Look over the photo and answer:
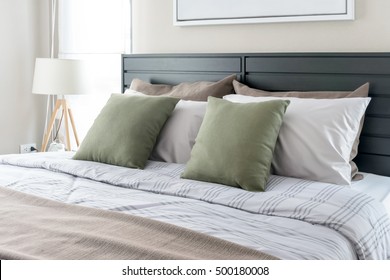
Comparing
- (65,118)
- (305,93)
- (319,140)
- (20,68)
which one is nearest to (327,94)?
(305,93)

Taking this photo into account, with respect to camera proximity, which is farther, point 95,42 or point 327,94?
point 95,42

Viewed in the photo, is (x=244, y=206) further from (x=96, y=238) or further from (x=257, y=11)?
(x=257, y=11)

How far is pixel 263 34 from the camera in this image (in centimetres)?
324

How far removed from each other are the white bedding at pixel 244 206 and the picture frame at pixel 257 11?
37.6 inches

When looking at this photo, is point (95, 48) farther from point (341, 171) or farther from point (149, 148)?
point (341, 171)

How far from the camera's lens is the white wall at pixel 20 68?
13.3 feet

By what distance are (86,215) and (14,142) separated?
7.80ft

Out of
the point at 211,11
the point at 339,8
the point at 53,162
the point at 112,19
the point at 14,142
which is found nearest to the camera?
the point at 53,162

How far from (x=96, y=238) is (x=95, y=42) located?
2.48m

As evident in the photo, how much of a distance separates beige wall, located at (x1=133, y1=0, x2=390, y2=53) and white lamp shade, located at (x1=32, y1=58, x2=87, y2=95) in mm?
418

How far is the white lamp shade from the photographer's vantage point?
12.1 ft

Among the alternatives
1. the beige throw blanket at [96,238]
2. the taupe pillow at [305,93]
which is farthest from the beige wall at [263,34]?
the beige throw blanket at [96,238]

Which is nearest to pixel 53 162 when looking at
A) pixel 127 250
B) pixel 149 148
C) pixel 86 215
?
pixel 149 148

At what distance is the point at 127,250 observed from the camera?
5.35 ft
